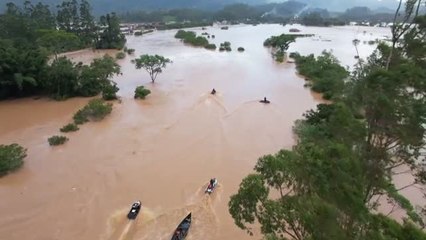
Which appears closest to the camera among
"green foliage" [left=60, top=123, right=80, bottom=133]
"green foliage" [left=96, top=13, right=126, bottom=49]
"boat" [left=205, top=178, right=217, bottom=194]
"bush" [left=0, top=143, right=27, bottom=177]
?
"boat" [left=205, top=178, right=217, bottom=194]

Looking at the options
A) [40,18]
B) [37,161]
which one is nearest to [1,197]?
[37,161]

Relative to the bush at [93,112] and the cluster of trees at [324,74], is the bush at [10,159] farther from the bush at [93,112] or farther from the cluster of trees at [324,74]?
the cluster of trees at [324,74]

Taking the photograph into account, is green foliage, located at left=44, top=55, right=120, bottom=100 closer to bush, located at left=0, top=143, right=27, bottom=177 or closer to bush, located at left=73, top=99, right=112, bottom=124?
bush, located at left=73, top=99, right=112, bottom=124

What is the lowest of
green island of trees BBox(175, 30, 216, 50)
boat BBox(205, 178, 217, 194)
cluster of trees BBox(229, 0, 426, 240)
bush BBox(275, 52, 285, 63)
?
green island of trees BBox(175, 30, 216, 50)

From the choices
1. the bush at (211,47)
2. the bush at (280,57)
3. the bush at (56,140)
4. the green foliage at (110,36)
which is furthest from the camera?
the bush at (211,47)

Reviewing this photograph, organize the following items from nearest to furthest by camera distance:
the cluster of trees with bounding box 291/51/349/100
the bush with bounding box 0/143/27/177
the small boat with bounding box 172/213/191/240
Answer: the small boat with bounding box 172/213/191/240, the bush with bounding box 0/143/27/177, the cluster of trees with bounding box 291/51/349/100

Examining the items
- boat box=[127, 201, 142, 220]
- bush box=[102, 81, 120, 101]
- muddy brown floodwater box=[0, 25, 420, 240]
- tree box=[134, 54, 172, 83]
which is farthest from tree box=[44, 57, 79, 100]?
boat box=[127, 201, 142, 220]

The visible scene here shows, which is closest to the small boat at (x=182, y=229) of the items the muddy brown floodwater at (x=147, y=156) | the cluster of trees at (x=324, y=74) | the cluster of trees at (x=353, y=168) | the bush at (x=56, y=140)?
the muddy brown floodwater at (x=147, y=156)

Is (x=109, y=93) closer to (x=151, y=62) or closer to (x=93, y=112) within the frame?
(x=93, y=112)
